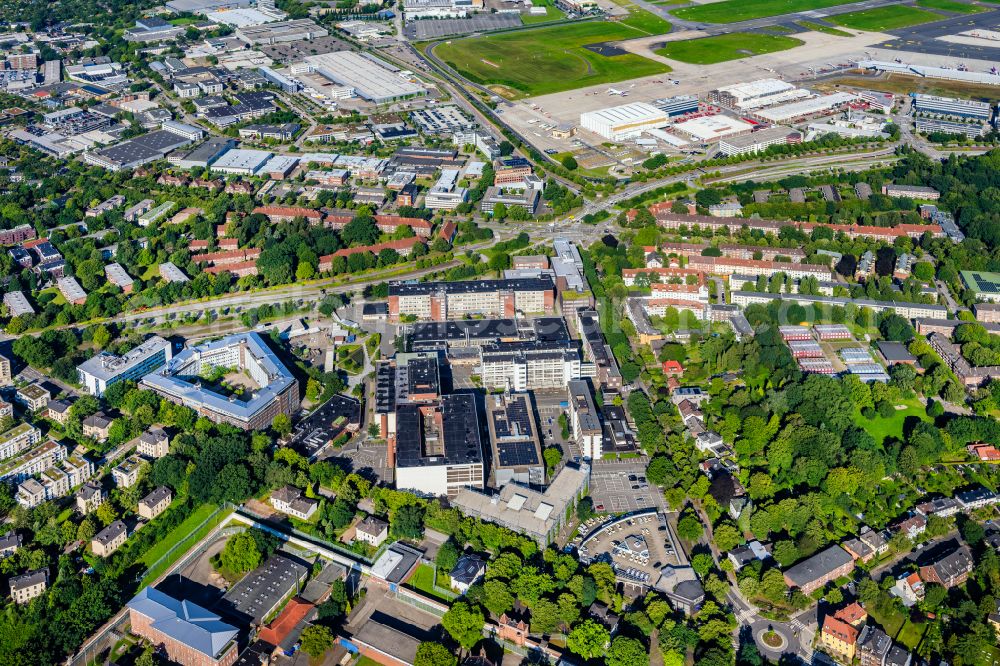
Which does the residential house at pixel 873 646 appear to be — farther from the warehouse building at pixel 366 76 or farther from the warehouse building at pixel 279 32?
the warehouse building at pixel 279 32

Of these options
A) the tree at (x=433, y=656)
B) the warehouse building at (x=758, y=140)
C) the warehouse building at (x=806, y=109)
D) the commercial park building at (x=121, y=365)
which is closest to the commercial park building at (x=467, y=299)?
the commercial park building at (x=121, y=365)

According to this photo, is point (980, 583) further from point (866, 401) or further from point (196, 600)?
point (196, 600)

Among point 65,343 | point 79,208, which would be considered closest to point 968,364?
point 65,343

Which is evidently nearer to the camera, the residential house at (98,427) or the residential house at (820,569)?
the residential house at (820,569)

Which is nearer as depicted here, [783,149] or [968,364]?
[968,364]

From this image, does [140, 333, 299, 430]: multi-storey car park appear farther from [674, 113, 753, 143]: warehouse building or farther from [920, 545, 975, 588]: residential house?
[674, 113, 753, 143]: warehouse building

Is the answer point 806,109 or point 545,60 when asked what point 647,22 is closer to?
point 545,60

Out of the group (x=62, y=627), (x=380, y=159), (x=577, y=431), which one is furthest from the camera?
(x=380, y=159)
